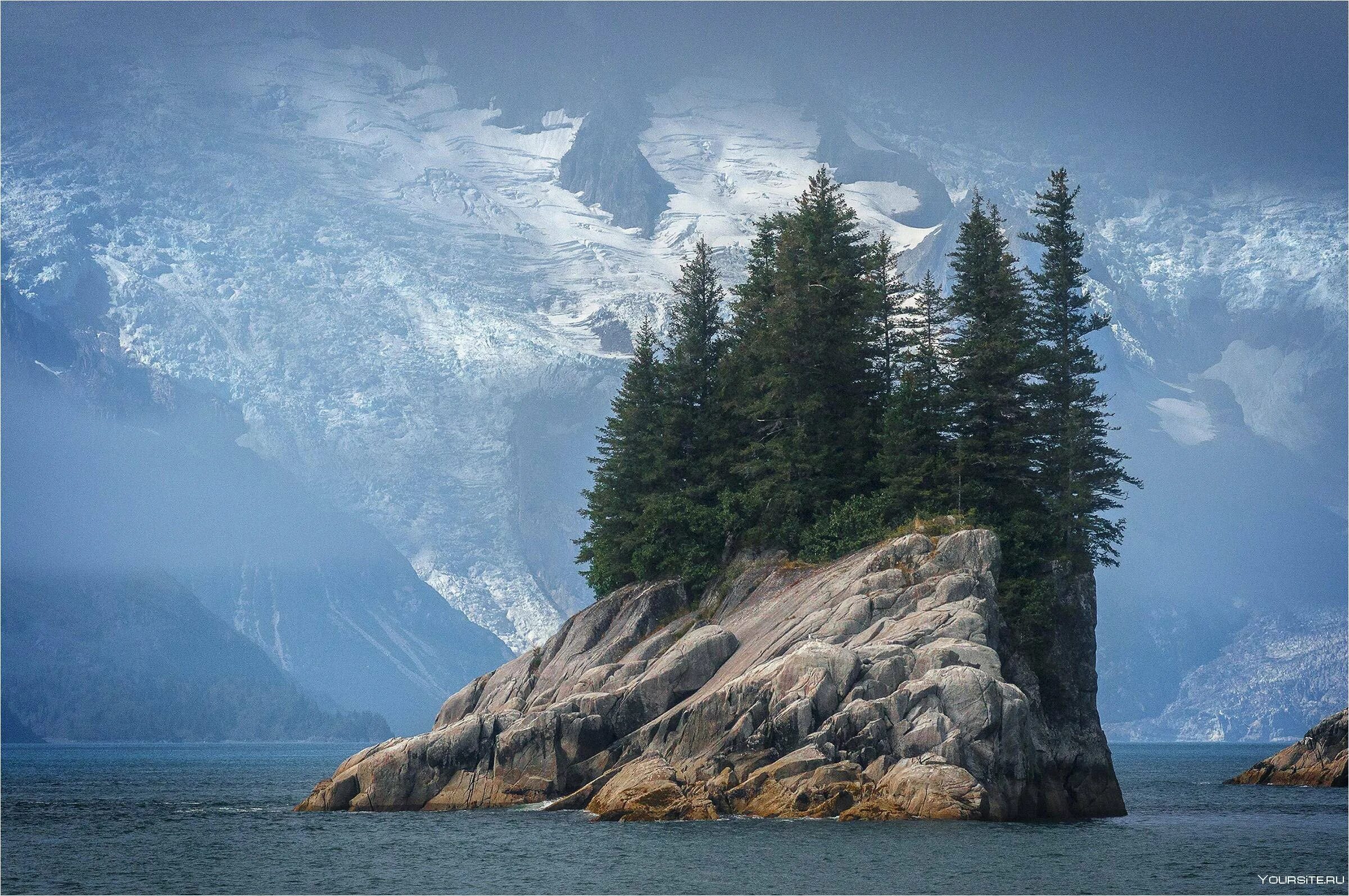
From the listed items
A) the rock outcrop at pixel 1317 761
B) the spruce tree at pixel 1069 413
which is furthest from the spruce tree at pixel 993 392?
the rock outcrop at pixel 1317 761

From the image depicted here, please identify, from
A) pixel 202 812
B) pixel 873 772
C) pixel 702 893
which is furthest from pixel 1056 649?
pixel 202 812

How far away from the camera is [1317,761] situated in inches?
4446

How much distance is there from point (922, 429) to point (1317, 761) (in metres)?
46.3

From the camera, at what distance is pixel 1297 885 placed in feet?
180

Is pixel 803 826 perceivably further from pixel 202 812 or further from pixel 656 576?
pixel 202 812

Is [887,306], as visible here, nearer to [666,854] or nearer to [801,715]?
[801,715]

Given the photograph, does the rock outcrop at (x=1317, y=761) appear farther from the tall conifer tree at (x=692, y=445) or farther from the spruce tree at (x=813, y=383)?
the tall conifer tree at (x=692, y=445)

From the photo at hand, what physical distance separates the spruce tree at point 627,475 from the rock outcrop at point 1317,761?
54.0 metres

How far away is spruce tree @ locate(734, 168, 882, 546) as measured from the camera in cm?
9544

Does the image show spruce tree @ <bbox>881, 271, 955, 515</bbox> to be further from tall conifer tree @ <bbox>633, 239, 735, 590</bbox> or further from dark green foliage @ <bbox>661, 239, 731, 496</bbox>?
dark green foliage @ <bbox>661, 239, 731, 496</bbox>

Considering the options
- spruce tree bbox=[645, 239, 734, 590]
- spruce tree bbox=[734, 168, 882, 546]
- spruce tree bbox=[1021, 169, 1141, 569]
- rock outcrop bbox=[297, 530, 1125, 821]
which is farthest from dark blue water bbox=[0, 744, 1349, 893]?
spruce tree bbox=[734, 168, 882, 546]

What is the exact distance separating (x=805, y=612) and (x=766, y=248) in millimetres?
40113

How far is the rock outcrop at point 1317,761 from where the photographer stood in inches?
4316

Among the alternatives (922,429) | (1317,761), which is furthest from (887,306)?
(1317,761)
